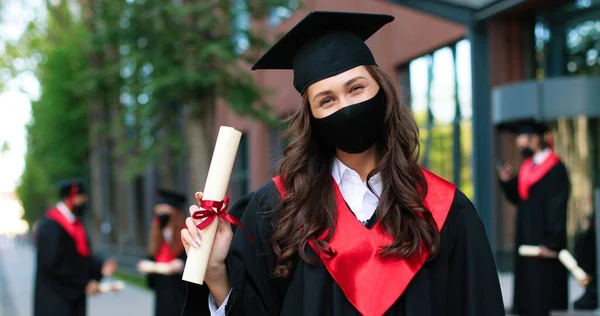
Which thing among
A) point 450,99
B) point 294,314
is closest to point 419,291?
point 294,314

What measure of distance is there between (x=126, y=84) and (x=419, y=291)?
1163cm

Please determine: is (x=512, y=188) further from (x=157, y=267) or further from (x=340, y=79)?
(x=340, y=79)

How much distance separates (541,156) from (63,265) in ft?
14.6

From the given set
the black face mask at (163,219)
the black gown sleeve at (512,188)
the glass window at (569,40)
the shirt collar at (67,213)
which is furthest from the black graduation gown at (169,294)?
the glass window at (569,40)

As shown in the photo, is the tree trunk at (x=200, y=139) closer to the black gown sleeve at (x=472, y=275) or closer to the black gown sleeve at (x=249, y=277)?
the black gown sleeve at (x=249, y=277)

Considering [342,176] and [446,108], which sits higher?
[446,108]

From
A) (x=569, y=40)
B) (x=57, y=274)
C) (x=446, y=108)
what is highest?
(x=569, y=40)

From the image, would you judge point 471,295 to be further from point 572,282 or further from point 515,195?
point 572,282

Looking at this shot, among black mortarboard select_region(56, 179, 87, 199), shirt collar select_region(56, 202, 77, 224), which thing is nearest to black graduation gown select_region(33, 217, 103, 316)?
shirt collar select_region(56, 202, 77, 224)

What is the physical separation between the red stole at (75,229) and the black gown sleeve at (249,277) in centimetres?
597

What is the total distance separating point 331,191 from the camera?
271cm

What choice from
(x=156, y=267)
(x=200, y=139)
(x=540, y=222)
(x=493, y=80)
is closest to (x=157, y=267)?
(x=156, y=267)

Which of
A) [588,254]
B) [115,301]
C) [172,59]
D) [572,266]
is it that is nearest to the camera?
[572,266]

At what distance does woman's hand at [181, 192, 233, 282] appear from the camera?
2.58 meters
